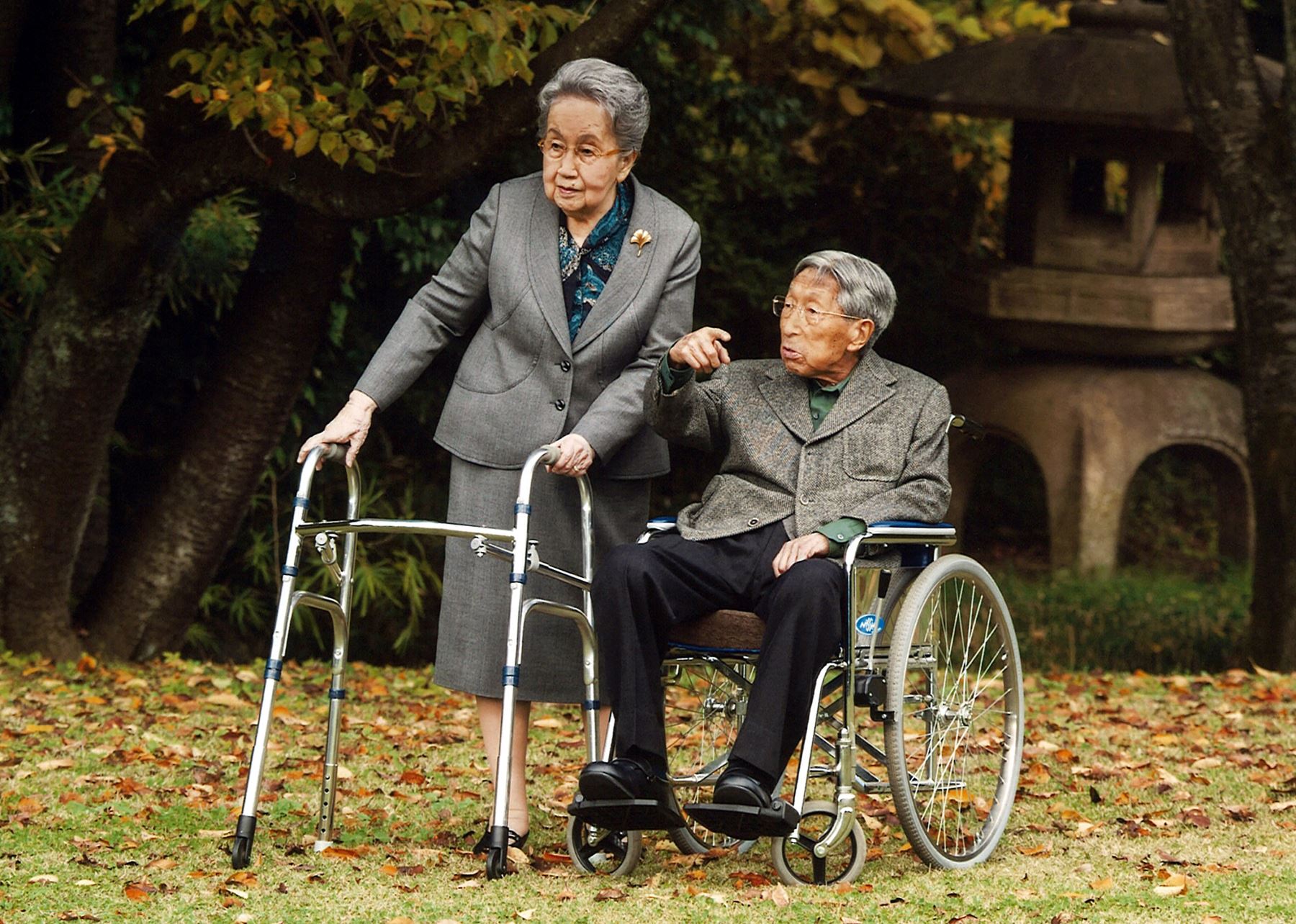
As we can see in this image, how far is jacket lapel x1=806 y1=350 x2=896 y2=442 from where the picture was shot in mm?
3865

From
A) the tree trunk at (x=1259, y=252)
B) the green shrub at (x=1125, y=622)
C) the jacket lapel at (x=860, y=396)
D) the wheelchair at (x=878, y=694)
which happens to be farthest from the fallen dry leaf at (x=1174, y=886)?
the green shrub at (x=1125, y=622)

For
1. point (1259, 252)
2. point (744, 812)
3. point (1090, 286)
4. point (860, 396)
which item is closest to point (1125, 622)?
point (1090, 286)

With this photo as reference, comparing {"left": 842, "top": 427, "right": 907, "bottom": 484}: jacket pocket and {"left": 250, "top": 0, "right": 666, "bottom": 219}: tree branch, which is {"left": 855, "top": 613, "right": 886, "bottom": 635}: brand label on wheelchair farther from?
{"left": 250, "top": 0, "right": 666, "bottom": 219}: tree branch

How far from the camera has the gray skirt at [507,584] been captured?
3.96 m

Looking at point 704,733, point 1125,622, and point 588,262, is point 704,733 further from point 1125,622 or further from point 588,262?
point 1125,622

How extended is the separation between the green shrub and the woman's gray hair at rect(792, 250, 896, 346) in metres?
Answer: 4.30

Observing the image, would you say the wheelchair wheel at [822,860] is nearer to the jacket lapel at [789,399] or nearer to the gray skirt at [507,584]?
the gray skirt at [507,584]

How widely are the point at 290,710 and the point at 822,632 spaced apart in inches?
114

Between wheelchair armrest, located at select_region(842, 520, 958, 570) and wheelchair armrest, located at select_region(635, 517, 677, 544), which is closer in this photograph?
wheelchair armrest, located at select_region(842, 520, 958, 570)

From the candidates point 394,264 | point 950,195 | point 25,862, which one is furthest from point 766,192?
point 25,862

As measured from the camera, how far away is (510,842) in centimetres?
394

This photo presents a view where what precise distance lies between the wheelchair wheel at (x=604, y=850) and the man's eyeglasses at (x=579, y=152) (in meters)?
1.41

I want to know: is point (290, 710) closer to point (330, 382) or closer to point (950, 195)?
point (330, 382)

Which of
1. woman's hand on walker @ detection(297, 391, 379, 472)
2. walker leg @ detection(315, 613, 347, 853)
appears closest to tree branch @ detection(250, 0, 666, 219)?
woman's hand on walker @ detection(297, 391, 379, 472)
